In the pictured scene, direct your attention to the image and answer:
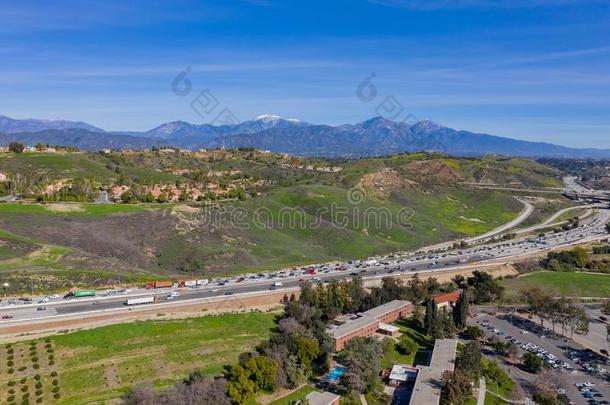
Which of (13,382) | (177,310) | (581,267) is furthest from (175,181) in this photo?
(581,267)

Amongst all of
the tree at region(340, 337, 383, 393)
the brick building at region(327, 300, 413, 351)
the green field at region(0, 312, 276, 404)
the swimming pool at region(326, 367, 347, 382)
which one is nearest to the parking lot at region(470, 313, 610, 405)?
the brick building at region(327, 300, 413, 351)

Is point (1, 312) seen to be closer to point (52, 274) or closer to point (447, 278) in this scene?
point (52, 274)

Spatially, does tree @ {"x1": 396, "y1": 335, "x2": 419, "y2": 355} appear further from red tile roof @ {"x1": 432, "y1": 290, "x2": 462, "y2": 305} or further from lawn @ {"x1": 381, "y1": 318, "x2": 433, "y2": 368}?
red tile roof @ {"x1": 432, "y1": 290, "x2": 462, "y2": 305}

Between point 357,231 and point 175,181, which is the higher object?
point 175,181

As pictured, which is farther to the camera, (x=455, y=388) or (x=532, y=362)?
(x=532, y=362)

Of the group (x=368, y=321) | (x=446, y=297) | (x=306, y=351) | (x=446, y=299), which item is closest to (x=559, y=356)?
(x=446, y=299)

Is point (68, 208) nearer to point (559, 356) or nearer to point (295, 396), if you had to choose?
point (295, 396)

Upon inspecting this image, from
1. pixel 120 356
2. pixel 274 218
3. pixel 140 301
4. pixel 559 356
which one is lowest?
pixel 559 356
